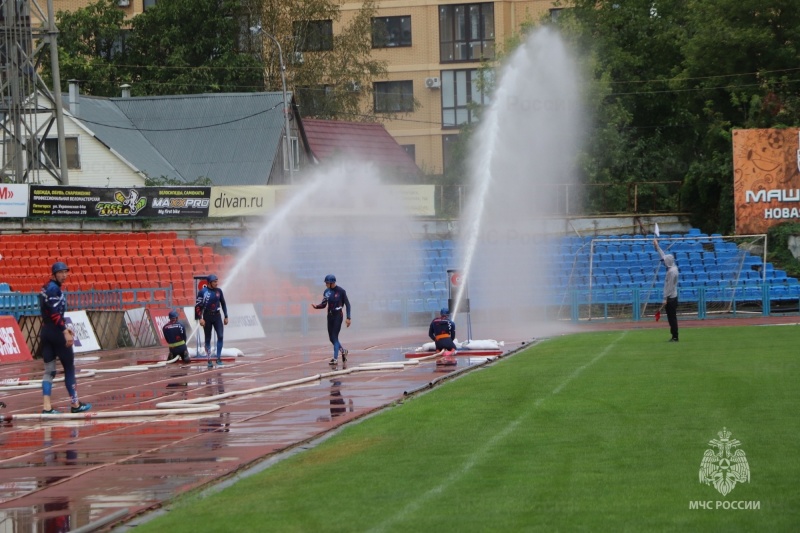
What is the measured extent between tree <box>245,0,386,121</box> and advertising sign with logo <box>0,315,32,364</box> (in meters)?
38.9

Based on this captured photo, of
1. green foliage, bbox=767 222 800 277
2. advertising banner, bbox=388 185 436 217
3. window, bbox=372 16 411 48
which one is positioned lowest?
green foliage, bbox=767 222 800 277

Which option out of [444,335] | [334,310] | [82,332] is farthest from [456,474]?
[82,332]

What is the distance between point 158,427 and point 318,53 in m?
53.7

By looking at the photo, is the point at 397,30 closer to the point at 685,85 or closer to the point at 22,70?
the point at 685,85

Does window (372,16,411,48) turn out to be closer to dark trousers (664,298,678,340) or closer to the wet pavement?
the wet pavement

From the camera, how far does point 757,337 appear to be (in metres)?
24.5

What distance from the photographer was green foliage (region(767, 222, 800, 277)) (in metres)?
41.9

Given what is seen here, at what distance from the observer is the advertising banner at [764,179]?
140ft

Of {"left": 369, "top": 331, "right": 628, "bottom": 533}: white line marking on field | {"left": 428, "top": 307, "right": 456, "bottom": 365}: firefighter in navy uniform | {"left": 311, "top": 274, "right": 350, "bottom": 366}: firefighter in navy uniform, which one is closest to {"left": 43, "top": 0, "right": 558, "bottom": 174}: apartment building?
{"left": 428, "top": 307, "right": 456, "bottom": 365}: firefighter in navy uniform

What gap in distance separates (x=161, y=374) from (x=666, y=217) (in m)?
31.4

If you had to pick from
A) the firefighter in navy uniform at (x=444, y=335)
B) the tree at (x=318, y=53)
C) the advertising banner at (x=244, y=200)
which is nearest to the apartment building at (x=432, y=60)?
the tree at (x=318, y=53)

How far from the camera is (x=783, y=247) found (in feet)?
139

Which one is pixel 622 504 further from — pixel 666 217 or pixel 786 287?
pixel 666 217

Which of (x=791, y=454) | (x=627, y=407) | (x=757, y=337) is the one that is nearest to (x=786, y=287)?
(x=757, y=337)
